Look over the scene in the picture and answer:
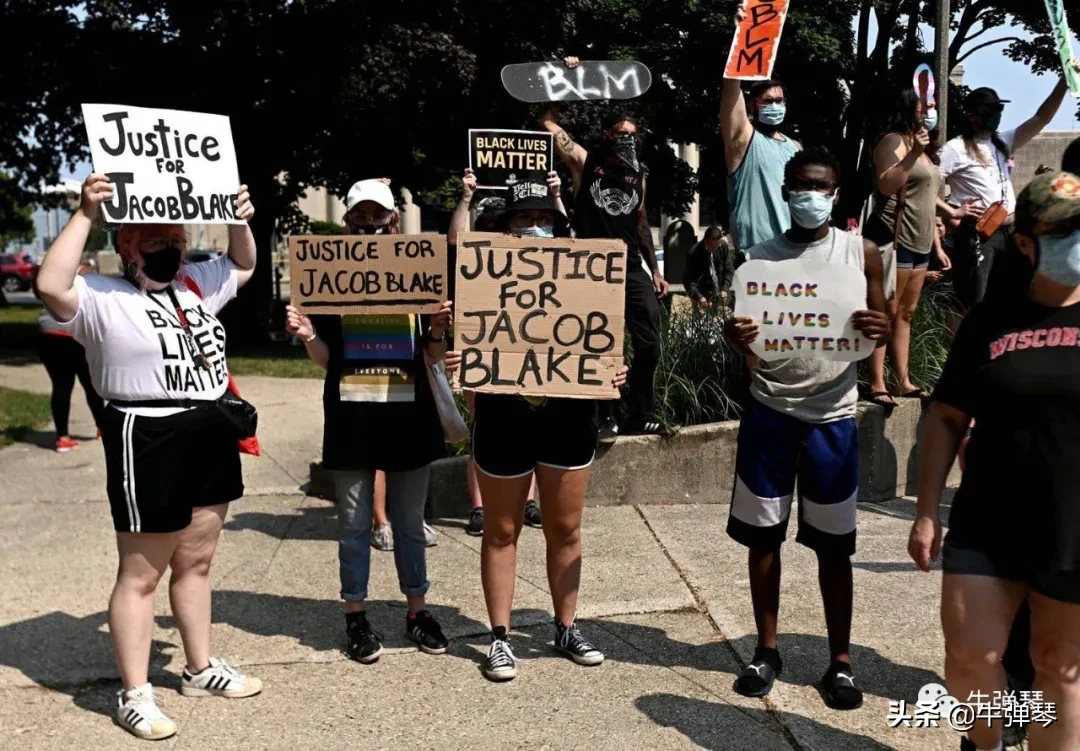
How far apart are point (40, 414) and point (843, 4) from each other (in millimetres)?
17558

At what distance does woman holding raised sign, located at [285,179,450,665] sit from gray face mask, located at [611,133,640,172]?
1890 millimetres

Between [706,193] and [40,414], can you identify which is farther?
[706,193]

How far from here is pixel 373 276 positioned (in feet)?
15.5

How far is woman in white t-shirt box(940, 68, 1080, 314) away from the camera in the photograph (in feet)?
23.4

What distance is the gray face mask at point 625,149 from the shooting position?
A: 631cm

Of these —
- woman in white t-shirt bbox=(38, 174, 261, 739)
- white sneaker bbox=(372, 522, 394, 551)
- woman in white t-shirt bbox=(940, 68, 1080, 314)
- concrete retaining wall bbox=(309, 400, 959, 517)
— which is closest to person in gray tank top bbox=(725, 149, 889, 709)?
woman in white t-shirt bbox=(38, 174, 261, 739)

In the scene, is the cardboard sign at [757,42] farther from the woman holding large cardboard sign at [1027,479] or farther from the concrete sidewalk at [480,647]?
the concrete sidewalk at [480,647]

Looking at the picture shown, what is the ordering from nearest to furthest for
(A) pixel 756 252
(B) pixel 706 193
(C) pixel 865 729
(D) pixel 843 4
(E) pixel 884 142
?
1. (C) pixel 865 729
2. (A) pixel 756 252
3. (E) pixel 884 142
4. (D) pixel 843 4
5. (B) pixel 706 193

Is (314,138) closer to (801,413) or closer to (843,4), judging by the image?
(843,4)

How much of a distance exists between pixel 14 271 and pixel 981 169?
46335 millimetres

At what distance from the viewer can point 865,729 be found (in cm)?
398

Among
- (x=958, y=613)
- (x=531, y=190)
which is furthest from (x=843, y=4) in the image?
(x=958, y=613)

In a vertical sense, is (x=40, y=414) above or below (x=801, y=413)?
below

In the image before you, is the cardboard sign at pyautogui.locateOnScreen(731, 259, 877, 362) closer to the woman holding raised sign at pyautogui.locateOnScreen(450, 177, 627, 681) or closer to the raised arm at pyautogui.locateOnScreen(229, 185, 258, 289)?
the woman holding raised sign at pyautogui.locateOnScreen(450, 177, 627, 681)
